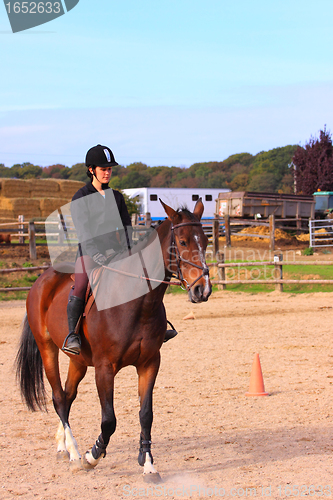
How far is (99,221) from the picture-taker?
383 cm

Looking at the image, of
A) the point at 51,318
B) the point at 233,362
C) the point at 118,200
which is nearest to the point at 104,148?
the point at 118,200

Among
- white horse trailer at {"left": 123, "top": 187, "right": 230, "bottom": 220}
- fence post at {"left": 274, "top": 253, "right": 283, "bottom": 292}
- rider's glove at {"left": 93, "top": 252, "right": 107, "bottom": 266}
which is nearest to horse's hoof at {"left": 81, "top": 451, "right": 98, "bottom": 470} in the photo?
rider's glove at {"left": 93, "top": 252, "right": 107, "bottom": 266}

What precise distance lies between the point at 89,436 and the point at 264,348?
412 cm

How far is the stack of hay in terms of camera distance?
29.5 meters

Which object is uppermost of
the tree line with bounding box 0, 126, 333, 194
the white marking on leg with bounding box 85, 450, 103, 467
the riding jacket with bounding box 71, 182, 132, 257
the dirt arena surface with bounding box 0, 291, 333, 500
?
the tree line with bounding box 0, 126, 333, 194

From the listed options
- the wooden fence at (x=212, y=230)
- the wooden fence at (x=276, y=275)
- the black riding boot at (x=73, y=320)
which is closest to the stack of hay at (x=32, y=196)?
the wooden fence at (x=212, y=230)

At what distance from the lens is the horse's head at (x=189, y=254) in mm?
3080

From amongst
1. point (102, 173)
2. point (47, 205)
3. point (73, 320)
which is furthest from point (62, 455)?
point (47, 205)

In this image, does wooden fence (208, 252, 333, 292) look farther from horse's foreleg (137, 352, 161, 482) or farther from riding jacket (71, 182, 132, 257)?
horse's foreleg (137, 352, 161, 482)

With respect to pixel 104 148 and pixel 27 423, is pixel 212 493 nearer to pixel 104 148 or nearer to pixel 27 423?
pixel 27 423

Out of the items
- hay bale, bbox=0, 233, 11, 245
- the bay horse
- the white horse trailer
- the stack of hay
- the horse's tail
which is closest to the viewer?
the bay horse

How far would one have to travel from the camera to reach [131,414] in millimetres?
5035

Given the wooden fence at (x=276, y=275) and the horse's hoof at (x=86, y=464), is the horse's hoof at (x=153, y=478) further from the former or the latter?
the wooden fence at (x=276, y=275)

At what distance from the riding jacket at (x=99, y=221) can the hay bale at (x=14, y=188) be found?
29402 millimetres
